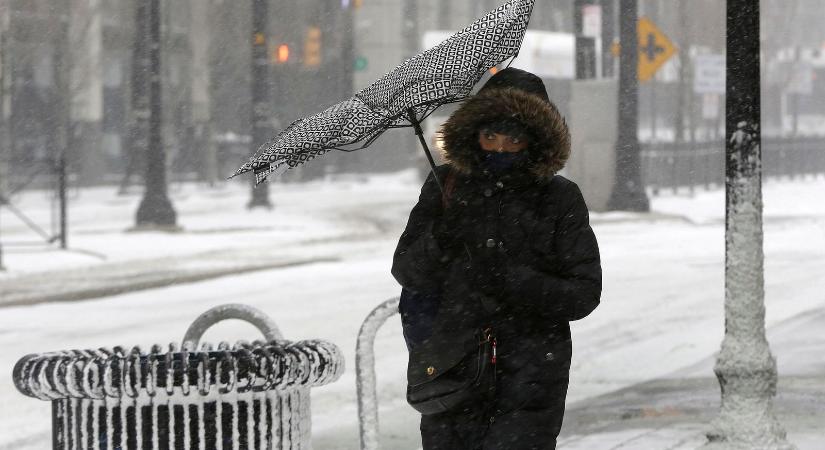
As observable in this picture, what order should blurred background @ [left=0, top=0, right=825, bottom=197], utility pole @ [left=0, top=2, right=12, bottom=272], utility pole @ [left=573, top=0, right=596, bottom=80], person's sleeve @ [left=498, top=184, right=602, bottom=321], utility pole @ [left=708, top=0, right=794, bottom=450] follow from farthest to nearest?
blurred background @ [left=0, top=0, right=825, bottom=197] → utility pole @ [left=0, top=2, right=12, bottom=272] → utility pole @ [left=573, top=0, right=596, bottom=80] → utility pole @ [left=708, top=0, right=794, bottom=450] → person's sleeve @ [left=498, top=184, right=602, bottom=321]

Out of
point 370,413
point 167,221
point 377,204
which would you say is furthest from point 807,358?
point 377,204

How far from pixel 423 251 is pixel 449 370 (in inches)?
13.2

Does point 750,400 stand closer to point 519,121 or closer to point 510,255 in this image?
point 510,255

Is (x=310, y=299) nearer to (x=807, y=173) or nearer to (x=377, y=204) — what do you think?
(x=377, y=204)

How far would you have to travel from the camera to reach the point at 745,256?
20.7 ft

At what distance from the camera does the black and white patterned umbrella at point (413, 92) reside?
413cm

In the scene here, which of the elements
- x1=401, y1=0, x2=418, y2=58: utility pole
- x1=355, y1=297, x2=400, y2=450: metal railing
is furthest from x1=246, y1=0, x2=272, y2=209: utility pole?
x1=401, y1=0, x2=418, y2=58: utility pole

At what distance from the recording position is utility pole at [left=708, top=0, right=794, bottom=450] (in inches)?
247

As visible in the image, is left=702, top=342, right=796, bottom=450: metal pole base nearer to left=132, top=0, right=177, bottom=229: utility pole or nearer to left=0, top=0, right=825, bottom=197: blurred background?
left=132, top=0, right=177, bottom=229: utility pole

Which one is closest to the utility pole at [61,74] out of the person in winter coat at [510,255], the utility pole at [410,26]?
the utility pole at [410,26]

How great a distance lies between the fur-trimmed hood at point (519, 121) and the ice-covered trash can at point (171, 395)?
0.75m

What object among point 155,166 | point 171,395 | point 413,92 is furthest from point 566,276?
point 155,166

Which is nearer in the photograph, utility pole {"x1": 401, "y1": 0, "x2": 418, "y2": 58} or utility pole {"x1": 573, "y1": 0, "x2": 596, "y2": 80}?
utility pole {"x1": 573, "y1": 0, "x2": 596, "y2": 80}

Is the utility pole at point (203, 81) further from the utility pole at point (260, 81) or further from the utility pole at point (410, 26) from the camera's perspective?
the utility pole at point (410, 26)
